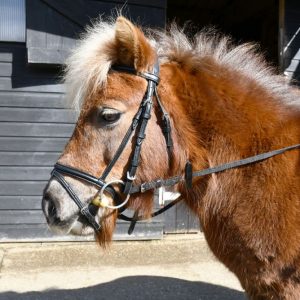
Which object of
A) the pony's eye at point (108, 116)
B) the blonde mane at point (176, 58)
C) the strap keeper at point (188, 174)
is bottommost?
the strap keeper at point (188, 174)

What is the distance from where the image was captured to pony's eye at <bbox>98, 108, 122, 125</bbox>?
177 cm

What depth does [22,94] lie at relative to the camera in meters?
4.89

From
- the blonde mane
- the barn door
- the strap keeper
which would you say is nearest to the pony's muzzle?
the blonde mane

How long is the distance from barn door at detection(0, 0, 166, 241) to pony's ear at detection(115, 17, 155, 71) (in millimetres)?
3144

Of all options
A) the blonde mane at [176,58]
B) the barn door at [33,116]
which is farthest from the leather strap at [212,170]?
the barn door at [33,116]

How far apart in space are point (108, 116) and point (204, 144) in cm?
53

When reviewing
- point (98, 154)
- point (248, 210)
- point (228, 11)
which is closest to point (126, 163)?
point (98, 154)

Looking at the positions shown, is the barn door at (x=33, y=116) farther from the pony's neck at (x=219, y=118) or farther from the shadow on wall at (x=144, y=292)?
the pony's neck at (x=219, y=118)

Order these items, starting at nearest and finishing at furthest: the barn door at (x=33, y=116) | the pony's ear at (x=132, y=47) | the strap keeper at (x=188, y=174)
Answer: the pony's ear at (x=132, y=47)
the strap keeper at (x=188, y=174)
the barn door at (x=33, y=116)

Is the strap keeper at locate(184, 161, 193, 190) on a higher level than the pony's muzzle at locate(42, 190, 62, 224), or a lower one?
higher

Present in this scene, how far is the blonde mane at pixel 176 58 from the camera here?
5.96 ft

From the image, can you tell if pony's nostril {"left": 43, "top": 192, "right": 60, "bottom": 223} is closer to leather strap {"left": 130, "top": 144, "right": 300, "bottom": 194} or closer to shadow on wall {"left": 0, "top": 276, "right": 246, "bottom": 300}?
leather strap {"left": 130, "top": 144, "right": 300, "bottom": 194}

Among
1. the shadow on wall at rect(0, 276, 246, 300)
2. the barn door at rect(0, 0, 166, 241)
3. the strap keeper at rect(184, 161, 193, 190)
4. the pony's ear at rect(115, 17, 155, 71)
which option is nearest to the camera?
the pony's ear at rect(115, 17, 155, 71)

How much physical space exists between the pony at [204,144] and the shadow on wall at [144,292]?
5.91 feet
